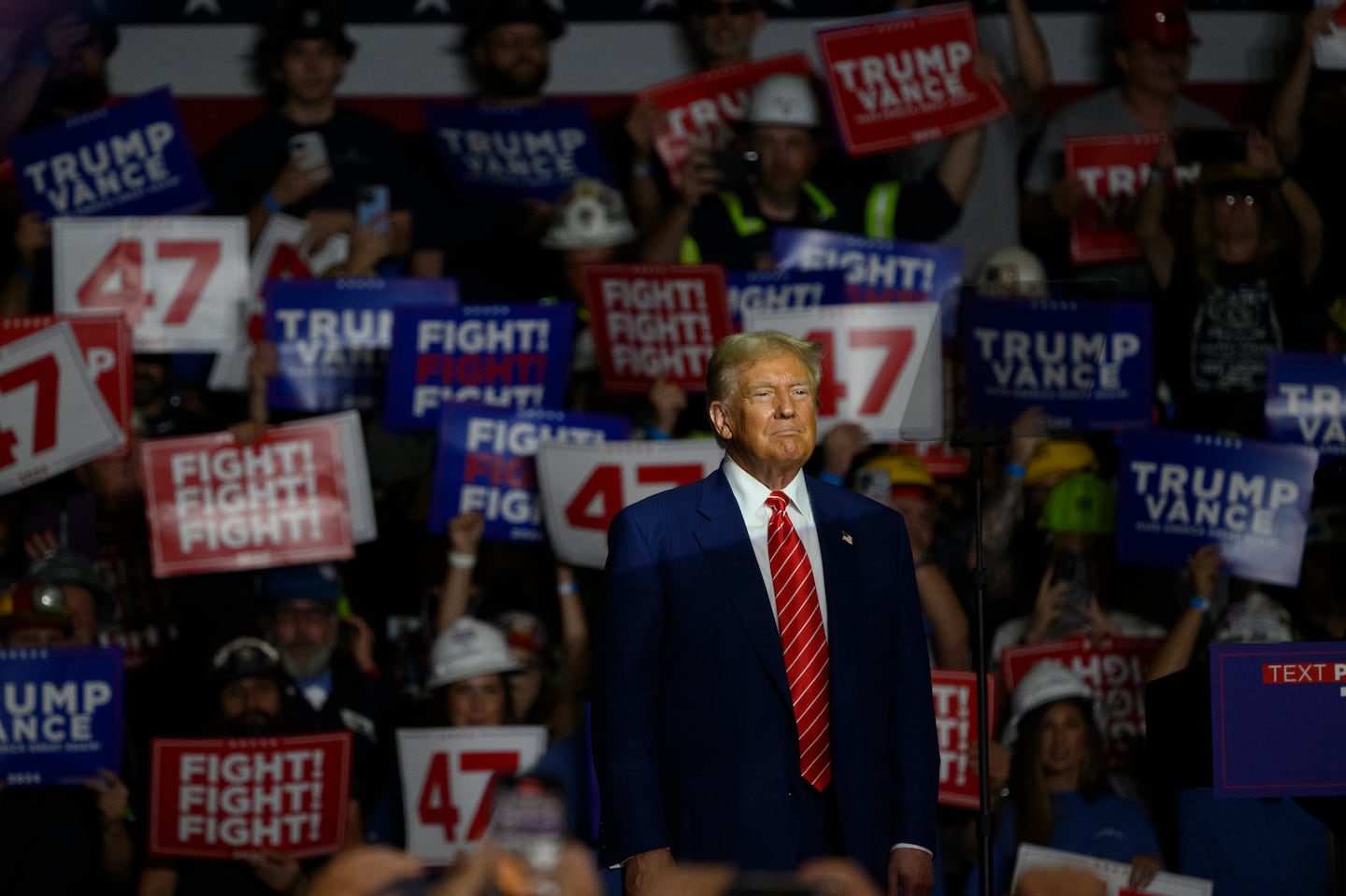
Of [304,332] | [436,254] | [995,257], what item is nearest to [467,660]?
[304,332]

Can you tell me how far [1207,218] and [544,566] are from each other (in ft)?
8.74

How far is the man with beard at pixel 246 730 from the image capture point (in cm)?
593

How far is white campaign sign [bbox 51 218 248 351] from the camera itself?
721 centimetres

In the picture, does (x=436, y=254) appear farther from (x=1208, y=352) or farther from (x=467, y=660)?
(x=1208, y=352)

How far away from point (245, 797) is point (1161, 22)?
177 inches

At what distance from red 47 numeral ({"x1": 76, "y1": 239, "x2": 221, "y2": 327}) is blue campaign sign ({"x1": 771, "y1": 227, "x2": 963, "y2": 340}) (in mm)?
2087

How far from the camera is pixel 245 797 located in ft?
19.6

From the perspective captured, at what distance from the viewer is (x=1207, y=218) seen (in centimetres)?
723

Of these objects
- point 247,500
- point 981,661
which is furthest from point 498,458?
point 981,661

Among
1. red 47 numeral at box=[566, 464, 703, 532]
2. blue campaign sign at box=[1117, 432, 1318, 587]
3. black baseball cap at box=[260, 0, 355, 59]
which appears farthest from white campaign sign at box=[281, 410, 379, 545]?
blue campaign sign at box=[1117, 432, 1318, 587]

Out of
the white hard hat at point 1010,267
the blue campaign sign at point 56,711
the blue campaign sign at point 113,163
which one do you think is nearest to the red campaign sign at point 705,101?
the white hard hat at point 1010,267

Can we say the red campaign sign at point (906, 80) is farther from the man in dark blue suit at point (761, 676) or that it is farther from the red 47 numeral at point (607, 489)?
the man in dark blue suit at point (761, 676)

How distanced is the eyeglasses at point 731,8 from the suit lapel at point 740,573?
4.69m

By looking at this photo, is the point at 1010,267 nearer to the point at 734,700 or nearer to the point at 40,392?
the point at 40,392
